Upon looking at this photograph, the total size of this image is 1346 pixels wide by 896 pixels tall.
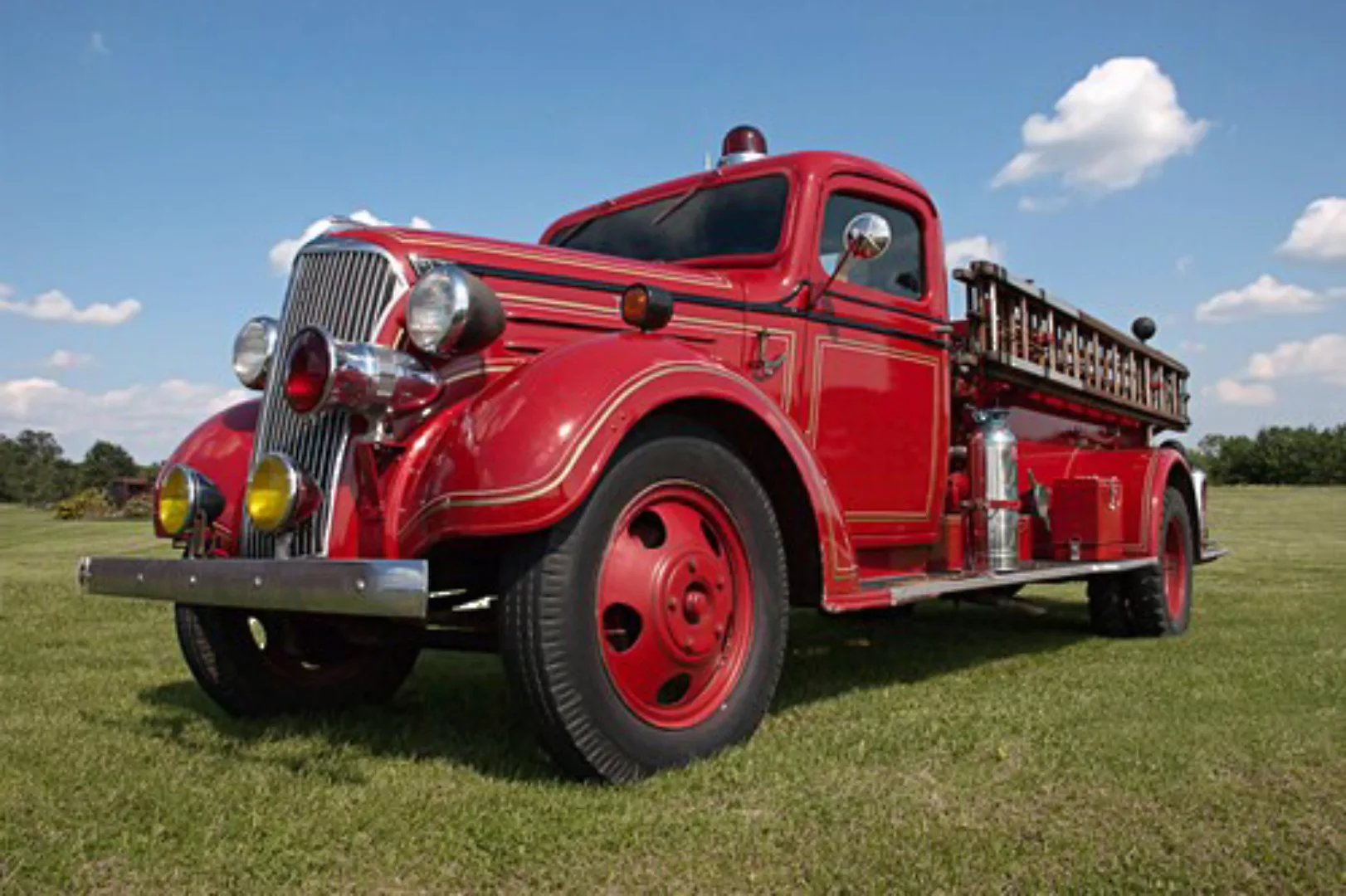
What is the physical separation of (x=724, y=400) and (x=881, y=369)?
1533 millimetres

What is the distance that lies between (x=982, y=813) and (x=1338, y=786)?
1044mm

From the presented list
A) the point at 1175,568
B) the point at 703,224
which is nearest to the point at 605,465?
the point at 703,224

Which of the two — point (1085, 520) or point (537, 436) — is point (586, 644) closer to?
point (537, 436)

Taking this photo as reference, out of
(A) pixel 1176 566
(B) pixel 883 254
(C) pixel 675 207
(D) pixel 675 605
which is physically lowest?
(A) pixel 1176 566

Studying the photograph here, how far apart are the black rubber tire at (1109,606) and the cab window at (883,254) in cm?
253

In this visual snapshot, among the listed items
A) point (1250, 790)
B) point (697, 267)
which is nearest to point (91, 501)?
point (697, 267)

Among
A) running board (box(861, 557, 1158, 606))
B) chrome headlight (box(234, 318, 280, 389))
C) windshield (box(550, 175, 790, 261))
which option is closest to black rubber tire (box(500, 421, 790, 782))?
running board (box(861, 557, 1158, 606))

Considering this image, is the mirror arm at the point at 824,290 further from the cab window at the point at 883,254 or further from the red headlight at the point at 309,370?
the red headlight at the point at 309,370

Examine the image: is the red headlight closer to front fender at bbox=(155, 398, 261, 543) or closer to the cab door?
front fender at bbox=(155, 398, 261, 543)

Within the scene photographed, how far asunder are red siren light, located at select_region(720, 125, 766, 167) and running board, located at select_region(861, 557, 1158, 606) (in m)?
2.06

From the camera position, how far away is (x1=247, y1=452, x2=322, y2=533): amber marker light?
3.00 metres

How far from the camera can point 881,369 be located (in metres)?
4.65

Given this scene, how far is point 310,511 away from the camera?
3.08 m

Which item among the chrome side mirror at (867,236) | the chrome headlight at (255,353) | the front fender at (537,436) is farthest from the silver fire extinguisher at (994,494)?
the chrome headlight at (255,353)
